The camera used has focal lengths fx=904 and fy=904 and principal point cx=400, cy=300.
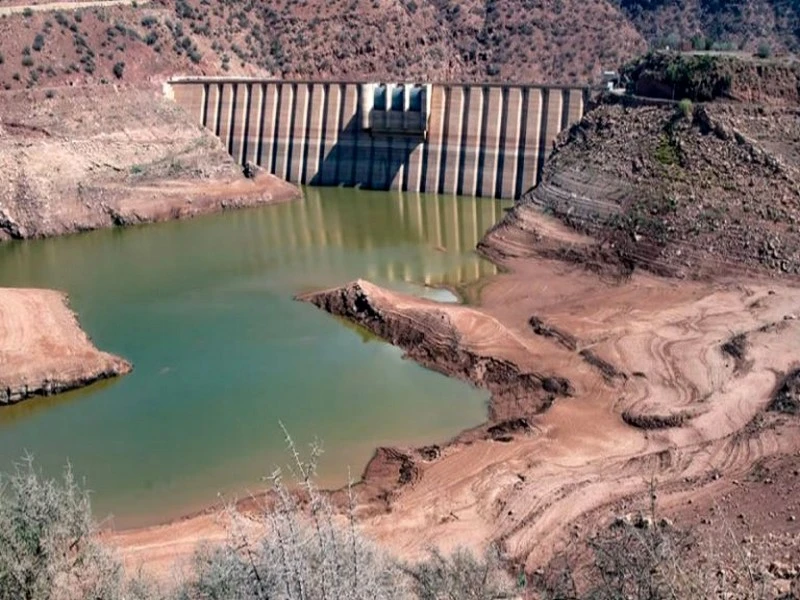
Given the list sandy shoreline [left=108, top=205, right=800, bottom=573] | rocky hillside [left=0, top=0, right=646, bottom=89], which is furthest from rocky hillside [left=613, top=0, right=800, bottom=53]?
sandy shoreline [left=108, top=205, right=800, bottom=573]

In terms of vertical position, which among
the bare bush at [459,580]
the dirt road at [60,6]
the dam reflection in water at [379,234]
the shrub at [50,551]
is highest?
the dirt road at [60,6]

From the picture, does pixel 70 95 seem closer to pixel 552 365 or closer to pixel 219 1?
pixel 219 1

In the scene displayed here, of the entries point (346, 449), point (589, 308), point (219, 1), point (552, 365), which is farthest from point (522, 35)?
point (346, 449)

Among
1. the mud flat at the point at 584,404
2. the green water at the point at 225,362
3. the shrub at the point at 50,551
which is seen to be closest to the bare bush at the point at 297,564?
the shrub at the point at 50,551

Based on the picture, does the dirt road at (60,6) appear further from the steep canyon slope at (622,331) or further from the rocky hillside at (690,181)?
the rocky hillside at (690,181)

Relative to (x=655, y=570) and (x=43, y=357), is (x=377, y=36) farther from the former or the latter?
(x=655, y=570)

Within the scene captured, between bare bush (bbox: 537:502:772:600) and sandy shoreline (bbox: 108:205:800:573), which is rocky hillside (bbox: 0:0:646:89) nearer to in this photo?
sandy shoreline (bbox: 108:205:800:573)

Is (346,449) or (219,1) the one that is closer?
(346,449)
